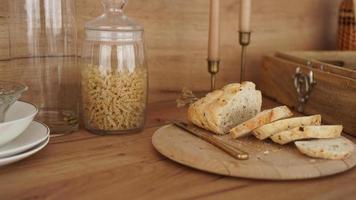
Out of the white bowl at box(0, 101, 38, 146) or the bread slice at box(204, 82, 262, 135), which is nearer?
the white bowl at box(0, 101, 38, 146)

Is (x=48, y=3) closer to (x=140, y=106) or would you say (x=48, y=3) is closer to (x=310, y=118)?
(x=140, y=106)

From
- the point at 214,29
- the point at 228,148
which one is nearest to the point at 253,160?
the point at 228,148

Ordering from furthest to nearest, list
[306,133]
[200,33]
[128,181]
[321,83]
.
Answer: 1. [200,33]
2. [321,83]
3. [306,133]
4. [128,181]

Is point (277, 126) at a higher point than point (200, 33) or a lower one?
lower

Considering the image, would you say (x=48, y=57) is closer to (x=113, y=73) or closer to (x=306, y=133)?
(x=113, y=73)

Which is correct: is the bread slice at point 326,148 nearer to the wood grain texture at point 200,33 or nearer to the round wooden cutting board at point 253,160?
the round wooden cutting board at point 253,160

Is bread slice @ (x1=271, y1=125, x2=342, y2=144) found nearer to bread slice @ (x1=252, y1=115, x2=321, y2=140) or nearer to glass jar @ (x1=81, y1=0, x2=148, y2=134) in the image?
bread slice @ (x1=252, y1=115, x2=321, y2=140)

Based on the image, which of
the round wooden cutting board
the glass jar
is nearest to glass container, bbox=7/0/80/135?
the glass jar

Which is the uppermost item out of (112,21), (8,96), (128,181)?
(112,21)
